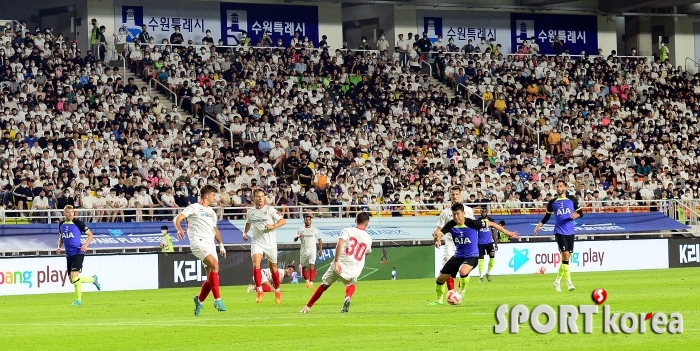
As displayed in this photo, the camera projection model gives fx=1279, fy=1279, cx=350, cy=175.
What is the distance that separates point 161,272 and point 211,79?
14.0 m

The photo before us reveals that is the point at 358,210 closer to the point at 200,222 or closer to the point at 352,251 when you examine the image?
the point at 200,222

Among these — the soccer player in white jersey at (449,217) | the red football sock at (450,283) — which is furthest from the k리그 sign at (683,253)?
the red football sock at (450,283)

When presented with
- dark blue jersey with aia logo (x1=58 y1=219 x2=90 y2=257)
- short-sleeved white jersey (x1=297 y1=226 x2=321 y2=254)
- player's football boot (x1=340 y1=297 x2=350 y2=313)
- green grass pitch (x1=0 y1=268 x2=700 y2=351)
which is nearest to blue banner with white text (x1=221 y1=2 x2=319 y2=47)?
short-sleeved white jersey (x1=297 y1=226 x2=321 y2=254)

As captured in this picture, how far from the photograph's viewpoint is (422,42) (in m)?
55.8

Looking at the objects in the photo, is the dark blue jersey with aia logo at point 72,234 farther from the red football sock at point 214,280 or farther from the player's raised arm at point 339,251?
the player's raised arm at point 339,251

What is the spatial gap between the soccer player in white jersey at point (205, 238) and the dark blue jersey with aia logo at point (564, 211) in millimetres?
9392

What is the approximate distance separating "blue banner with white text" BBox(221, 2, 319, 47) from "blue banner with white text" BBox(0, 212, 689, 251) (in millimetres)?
16288

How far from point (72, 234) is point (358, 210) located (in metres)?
15.6

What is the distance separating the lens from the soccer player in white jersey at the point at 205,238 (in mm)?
20062

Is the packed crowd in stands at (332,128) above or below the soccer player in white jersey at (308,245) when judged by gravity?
above

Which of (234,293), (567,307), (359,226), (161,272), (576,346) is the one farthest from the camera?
(161,272)

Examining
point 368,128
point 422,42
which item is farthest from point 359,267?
point 422,42

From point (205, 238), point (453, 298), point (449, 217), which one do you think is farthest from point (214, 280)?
point (449, 217)

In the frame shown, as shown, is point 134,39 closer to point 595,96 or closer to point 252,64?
point 252,64
